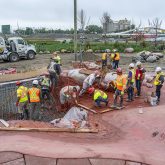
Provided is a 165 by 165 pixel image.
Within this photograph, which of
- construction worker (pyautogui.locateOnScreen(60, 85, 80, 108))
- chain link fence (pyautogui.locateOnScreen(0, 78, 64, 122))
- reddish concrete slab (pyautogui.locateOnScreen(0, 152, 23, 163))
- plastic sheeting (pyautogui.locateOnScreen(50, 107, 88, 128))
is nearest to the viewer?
reddish concrete slab (pyautogui.locateOnScreen(0, 152, 23, 163))

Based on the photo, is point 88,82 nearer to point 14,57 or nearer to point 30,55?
point 14,57

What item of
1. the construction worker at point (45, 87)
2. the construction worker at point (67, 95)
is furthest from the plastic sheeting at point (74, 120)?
the construction worker at point (45, 87)

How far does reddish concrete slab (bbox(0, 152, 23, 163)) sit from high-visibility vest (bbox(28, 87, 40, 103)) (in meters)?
5.50

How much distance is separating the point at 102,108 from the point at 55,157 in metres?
6.58

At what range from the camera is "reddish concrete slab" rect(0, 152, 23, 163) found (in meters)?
8.17

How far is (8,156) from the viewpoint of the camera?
8289 mm

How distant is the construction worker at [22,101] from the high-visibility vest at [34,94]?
204 mm

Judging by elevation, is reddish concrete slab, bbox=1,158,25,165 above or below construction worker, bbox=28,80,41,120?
below

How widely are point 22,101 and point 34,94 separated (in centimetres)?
57

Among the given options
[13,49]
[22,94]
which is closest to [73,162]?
[22,94]

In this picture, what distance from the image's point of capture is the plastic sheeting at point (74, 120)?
41.4 feet

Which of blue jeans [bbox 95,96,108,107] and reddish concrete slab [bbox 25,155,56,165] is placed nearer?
reddish concrete slab [bbox 25,155,56,165]

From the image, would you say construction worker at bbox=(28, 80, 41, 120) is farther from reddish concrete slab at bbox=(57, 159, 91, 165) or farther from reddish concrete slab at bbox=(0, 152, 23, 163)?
reddish concrete slab at bbox=(57, 159, 91, 165)

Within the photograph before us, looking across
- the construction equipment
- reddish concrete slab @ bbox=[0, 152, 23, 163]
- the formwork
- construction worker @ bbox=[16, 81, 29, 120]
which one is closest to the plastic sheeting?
construction worker @ bbox=[16, 81, 29, 120]
